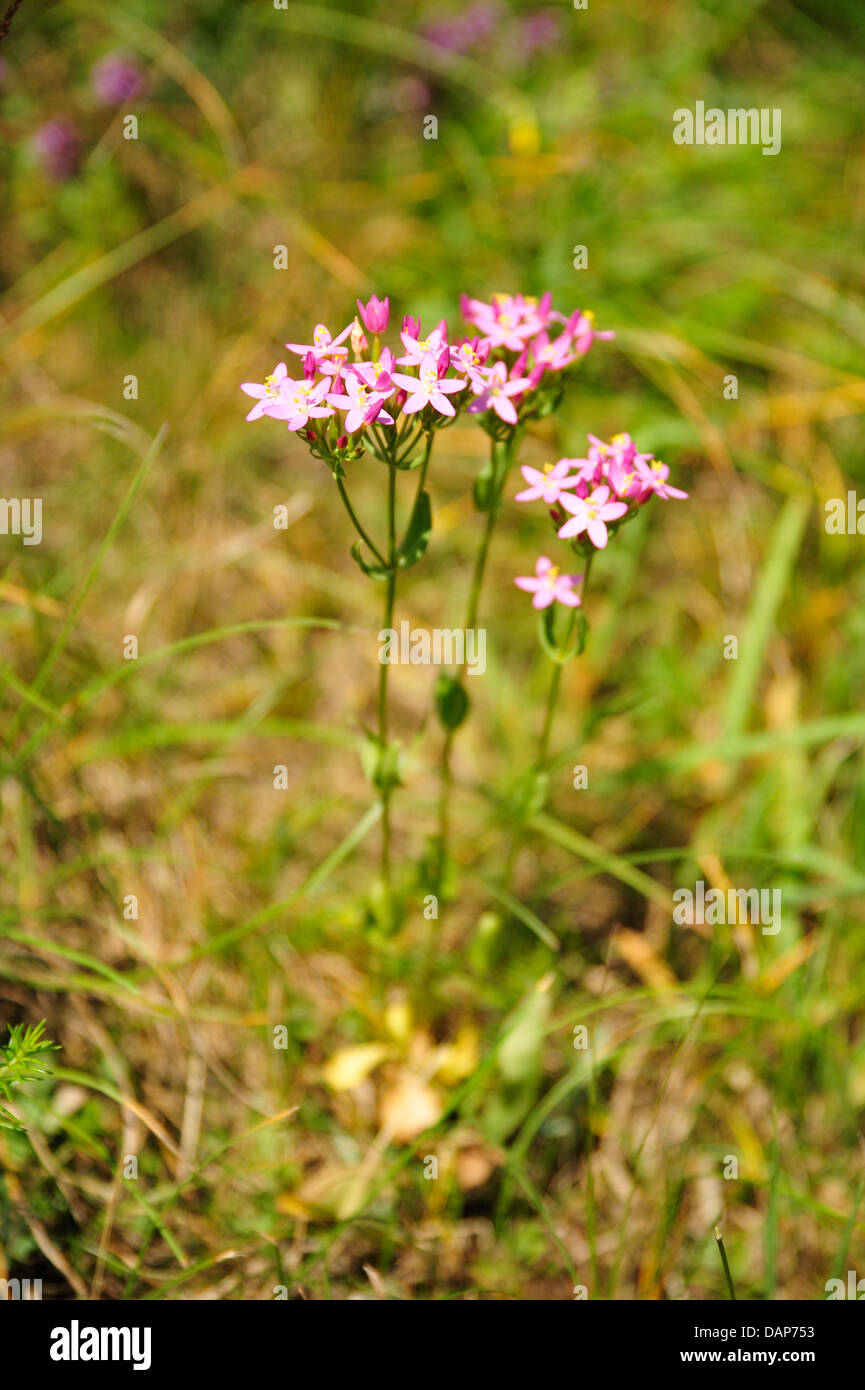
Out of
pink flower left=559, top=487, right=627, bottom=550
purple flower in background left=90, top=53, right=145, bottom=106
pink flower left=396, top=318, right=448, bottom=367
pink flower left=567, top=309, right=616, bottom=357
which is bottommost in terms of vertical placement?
pink flower left=559, top=487, right=627, bottom=550

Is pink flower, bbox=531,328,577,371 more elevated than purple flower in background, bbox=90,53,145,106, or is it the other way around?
purple flower in background, bbox=90,53,145,106

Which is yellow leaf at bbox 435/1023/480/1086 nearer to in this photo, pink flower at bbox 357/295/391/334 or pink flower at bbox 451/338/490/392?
pink flower at bbox 451/338/490/392

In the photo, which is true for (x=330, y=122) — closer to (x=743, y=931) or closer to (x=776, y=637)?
(x=776, y=637)

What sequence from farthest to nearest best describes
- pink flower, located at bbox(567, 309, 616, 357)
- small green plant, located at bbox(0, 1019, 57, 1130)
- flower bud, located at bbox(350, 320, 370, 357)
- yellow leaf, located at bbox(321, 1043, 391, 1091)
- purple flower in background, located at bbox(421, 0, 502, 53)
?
purple flower in background, located at bbox(421, 0, 502, 53)
yellow leaf, located at bbox(321, 1043, 391, 1091)
pink flower, located at bbox(567, 309, 616, 357)
flower bud, located at bbox(350, 320, 370, 357)
small green plant, located at bbox(0, 1019, 57, 1130)

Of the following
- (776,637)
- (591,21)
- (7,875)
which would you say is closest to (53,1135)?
(7,875)

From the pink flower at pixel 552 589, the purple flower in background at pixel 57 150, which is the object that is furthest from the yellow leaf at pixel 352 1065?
the purple flower in background at pixel 57 150

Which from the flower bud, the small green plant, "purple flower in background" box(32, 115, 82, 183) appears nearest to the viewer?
the small green plant

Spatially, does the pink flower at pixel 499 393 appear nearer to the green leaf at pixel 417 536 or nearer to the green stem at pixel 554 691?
the green leaf at pixel 417 536

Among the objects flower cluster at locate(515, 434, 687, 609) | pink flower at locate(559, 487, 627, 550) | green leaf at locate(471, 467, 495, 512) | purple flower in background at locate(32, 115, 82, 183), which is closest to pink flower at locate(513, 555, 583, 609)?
flower cluster at locate(515, 434, 687, 609)
